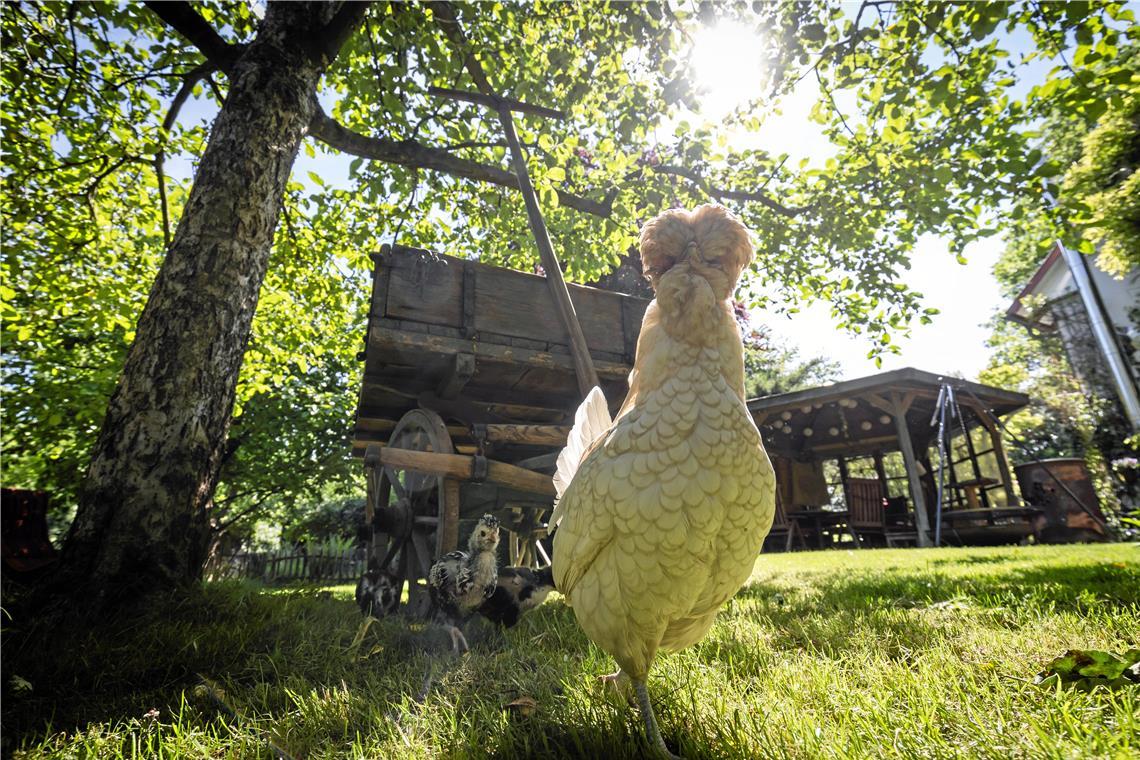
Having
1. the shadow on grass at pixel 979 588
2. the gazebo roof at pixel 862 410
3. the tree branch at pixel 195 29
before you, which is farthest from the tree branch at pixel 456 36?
the gazebo roof at pixel 862 410

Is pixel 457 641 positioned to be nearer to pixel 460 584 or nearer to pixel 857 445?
pixel 460 584

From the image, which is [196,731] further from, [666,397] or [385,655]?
[666,397]

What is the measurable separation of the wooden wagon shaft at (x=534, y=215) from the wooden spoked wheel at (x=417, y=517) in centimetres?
115

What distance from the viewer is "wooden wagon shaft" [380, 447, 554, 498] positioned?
307cm

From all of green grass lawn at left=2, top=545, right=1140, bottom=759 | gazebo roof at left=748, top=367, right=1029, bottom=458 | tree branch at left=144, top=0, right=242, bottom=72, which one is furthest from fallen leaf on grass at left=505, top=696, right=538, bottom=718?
gazebo roof at left=748, top=367, right=1029, bottom=458


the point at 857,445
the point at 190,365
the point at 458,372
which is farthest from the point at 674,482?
the point at 857,445

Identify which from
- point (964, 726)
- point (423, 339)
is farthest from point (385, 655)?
point (964, 726)

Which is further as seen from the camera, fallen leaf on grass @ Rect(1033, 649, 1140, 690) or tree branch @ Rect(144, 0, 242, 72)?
tree branch @ Rect(144, 0, 242, 72)

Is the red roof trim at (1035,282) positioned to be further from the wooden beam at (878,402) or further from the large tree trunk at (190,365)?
the large tree trunk at (190,365)

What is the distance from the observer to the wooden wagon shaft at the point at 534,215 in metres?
3.37

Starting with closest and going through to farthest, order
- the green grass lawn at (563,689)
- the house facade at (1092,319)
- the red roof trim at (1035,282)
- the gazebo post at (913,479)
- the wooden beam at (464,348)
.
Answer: the green grass lawn at (563,689) → the wooden beam at (464,348) → the gazebo post at (913,479) → the house facade at (1092,319) → the red roof trim at (1035,282)

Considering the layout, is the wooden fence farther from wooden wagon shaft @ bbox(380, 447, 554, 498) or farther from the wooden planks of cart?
wooden wagon shaft @ bbox(380, 447, 554, 498)

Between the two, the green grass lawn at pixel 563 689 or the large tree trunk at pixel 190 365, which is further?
the large tree trunk at pixel 190 365

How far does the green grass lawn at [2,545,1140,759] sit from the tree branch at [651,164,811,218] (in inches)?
195
